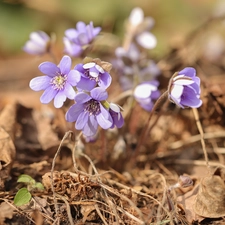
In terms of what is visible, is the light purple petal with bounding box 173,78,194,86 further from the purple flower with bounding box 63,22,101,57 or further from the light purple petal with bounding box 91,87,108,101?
the purple flower with bounding box 63,22,101,57

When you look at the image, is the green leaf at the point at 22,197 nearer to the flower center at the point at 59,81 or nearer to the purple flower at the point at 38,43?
the flower center at the point at 59,81

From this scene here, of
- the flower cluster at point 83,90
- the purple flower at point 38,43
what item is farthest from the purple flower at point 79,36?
the flower cluster at point 83,90

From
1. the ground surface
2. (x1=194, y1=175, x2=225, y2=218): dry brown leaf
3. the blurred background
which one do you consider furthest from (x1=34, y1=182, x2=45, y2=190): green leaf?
the blurred background

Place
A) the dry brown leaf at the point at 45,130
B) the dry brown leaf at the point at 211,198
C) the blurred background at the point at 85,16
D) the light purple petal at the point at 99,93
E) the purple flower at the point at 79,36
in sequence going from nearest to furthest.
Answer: the light purple petal at the point at 99,93, the dry brown leaf at the point at 211,198, the purple flower at the point at 79,36, the dry brown leaf at the point at 45,130, the blurred background at the point at 85,16

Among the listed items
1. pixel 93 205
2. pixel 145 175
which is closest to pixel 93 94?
pixel 93 205

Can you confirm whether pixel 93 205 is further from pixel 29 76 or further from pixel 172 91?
pixel 29 76

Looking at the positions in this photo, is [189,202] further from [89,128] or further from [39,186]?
[39,186]
